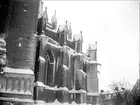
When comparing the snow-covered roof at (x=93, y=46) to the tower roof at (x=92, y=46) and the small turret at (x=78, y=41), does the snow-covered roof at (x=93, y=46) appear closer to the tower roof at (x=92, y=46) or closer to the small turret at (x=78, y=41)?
the tower roof at (x=92, y=46)

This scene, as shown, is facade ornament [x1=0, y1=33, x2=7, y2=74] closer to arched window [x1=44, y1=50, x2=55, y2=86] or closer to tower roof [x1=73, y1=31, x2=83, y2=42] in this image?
arched window [x1=44, y1=50, x2=55, y2=86]

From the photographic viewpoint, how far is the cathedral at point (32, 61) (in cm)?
1678

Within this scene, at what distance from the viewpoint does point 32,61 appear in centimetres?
1823

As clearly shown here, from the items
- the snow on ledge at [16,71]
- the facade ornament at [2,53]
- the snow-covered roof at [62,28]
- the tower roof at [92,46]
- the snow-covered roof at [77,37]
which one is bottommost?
the snow on ledge at [16,71]

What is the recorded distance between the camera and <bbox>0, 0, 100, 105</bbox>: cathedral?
55.1 ft

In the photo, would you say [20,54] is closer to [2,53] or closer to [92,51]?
[2,53]

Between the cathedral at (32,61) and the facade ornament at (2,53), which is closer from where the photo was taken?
the cathedral at (32,61)

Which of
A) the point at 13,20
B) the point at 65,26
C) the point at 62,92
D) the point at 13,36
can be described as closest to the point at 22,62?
the point at 13,36

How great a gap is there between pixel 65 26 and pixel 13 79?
39.0ft

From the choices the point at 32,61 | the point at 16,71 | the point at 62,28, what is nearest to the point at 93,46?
the point at 62,28

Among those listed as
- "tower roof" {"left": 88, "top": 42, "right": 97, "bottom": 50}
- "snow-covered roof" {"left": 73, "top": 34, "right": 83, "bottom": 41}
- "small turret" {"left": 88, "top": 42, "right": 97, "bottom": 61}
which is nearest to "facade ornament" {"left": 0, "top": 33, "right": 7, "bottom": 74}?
"snow-covered roof" {"left": 73, "top": 34, "right": 83, "bottom": 41}

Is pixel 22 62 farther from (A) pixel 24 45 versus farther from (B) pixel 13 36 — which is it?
(B) pixel 13 36

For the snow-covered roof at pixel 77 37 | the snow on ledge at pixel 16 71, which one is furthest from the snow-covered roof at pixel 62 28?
the snow on ledge at pixel 16 71

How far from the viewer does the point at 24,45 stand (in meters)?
18.3
